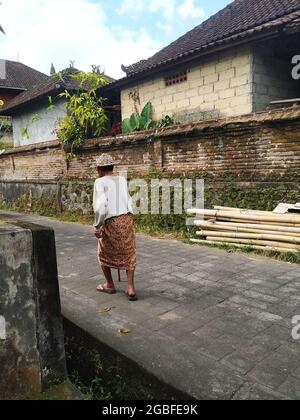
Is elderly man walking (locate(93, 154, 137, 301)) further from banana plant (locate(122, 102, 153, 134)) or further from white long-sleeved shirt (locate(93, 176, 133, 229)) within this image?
banana plant (locate(122, 102, 153, 134))

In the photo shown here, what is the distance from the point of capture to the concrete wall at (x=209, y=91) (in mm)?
9289

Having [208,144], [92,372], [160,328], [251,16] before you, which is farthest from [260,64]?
[92,372]

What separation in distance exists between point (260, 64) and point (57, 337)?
905 cm

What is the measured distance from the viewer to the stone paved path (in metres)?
2.43

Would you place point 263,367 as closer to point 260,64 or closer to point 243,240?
point 243,240

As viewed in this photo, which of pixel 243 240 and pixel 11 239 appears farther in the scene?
pixel 243 240

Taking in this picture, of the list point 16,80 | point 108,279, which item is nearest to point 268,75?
point 108,279

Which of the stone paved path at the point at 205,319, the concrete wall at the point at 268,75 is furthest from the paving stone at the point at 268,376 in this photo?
the concrete wall at the point at 268,75

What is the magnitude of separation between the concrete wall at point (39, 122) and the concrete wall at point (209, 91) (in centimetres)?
517

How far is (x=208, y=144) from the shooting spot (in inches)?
293

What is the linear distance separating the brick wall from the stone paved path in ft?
6.37

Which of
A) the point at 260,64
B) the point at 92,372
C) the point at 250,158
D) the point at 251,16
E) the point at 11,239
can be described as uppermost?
the point at 251,16

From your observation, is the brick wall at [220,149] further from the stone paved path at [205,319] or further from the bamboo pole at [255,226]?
the stone paved path at [205,319]

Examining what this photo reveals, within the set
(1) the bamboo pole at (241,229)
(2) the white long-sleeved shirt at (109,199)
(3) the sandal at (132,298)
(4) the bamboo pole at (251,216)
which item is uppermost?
(2) the white long-sleeved shirt at (109,199)
